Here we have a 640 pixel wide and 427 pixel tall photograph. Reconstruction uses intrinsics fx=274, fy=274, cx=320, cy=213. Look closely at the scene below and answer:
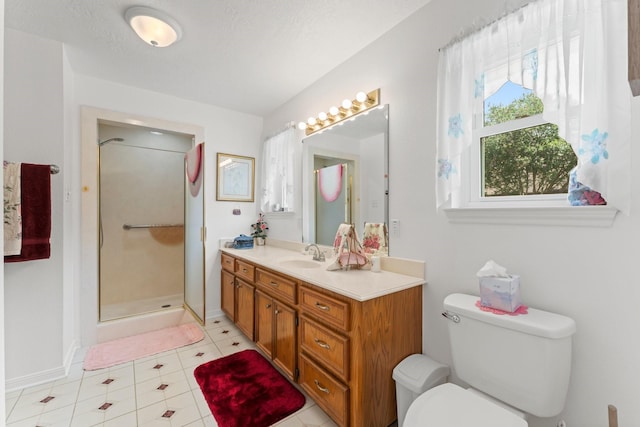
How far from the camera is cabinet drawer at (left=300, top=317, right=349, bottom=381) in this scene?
142cm

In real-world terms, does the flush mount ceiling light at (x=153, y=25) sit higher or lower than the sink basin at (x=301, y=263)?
higher

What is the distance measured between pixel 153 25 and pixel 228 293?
91.9 inches

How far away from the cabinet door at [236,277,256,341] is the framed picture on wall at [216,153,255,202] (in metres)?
A: 1.07

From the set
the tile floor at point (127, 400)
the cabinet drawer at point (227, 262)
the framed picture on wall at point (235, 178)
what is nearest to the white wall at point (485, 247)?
the tile floor at point (127, 400)

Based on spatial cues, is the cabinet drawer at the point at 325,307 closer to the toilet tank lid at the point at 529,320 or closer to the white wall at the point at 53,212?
the toilet tank lid at the point at 529,320

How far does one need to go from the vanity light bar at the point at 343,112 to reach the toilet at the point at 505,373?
4.80 ft

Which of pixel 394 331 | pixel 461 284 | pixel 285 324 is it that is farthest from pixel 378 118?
pixel 285 324

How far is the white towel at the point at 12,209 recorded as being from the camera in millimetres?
1761

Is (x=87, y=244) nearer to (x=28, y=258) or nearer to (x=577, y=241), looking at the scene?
(x=28, y=258)

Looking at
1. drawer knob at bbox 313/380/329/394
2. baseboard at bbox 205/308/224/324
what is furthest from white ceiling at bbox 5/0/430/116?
baseboard at bbox 205/308/224/324

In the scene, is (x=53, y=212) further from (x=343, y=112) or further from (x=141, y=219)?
(x=343, y=112)

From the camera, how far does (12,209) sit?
1782 mm

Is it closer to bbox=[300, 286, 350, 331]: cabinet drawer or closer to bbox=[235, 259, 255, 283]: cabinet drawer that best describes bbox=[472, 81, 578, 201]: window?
bbox=[300, 286, 350, 331]: cabinet drawer

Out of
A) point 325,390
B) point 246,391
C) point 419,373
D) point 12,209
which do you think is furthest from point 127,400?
point 419,373
